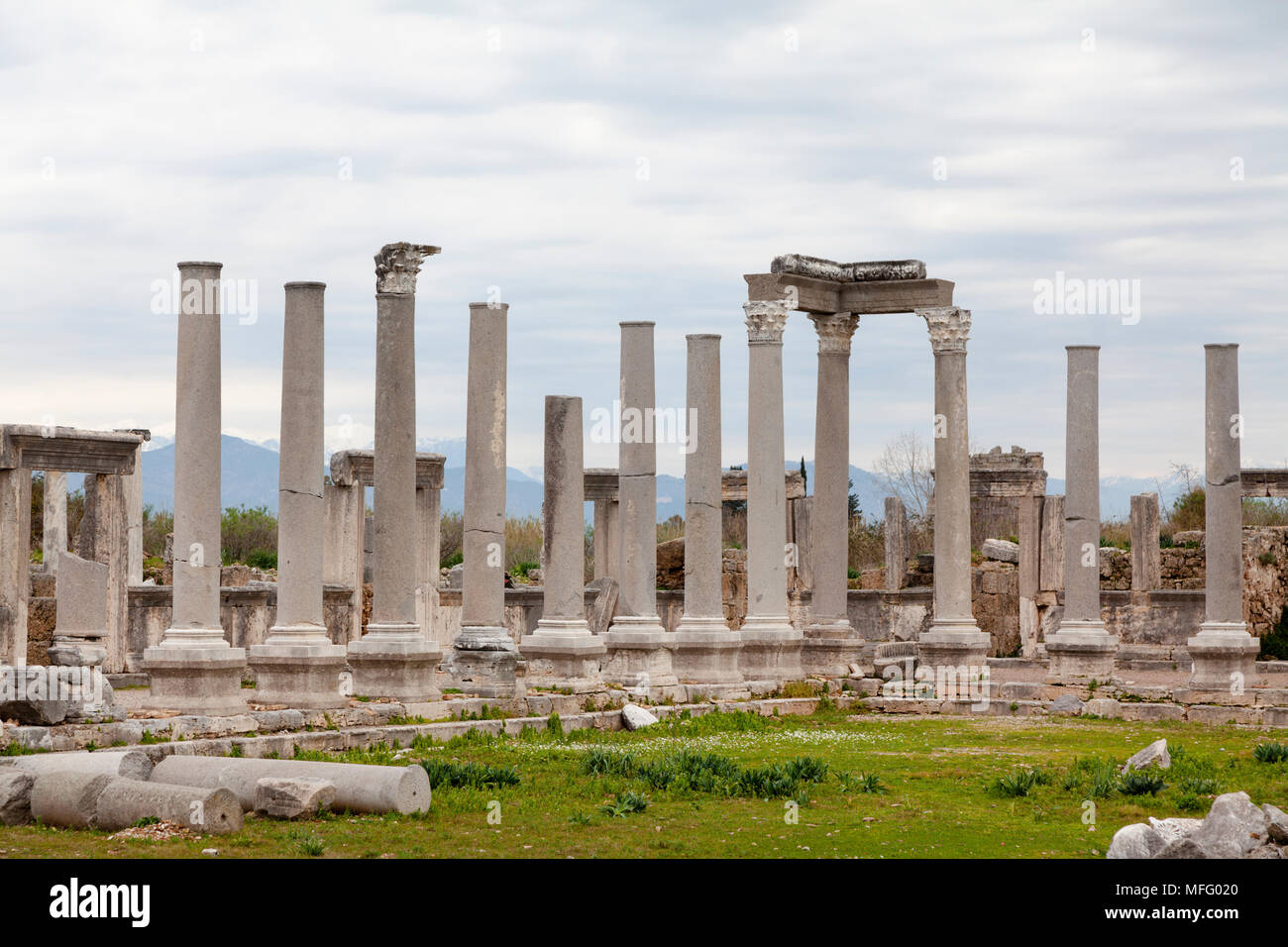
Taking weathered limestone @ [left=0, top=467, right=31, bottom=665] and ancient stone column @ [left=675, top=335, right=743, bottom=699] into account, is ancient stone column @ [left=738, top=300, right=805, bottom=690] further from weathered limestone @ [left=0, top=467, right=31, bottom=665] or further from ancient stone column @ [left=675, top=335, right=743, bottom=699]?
weathered limestone @ [left=0, top=467, right=31, bottom=665]

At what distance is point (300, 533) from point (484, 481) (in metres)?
4.00

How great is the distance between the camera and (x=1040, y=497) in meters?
42.5

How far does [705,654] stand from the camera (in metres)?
28.7

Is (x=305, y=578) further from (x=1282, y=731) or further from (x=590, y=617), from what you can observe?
(x=590, y=617)

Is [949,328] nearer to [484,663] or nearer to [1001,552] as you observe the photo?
[484,663]

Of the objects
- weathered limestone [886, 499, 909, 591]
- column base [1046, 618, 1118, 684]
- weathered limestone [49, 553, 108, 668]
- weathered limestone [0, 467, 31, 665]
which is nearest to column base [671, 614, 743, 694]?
column base [1046, 618, 1118, 684]

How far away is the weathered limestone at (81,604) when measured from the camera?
28984 mm

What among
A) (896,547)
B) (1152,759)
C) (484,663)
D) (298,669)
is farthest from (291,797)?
(896,547)

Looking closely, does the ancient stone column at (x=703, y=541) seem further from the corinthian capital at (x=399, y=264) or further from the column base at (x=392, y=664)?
the corinthian capital at (x=399, y=264)

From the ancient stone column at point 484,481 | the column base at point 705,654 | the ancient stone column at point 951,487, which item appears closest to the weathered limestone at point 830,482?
the ancient stone column at point 951,487

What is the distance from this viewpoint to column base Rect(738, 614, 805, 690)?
97.8 feet

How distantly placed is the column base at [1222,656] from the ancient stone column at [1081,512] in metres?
2.34

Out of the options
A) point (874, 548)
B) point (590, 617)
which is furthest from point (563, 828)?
point (874, 548)

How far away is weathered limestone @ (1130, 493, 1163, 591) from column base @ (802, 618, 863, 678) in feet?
39.1
